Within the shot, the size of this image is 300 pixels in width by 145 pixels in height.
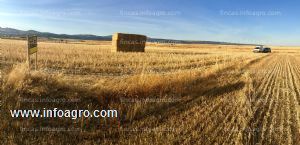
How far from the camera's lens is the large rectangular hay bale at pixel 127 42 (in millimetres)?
29375

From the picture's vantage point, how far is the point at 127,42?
30.5 meters

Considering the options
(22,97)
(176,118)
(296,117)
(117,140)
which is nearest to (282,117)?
(296,117)

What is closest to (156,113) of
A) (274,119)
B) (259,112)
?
(259,112)

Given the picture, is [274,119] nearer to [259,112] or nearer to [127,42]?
[259,112]

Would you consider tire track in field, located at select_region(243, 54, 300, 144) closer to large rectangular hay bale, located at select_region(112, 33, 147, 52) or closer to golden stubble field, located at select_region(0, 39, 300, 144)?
golden stubble field, located at select_region(0, 39, 300, 144)

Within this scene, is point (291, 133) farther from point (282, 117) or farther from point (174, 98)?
point (174, 98)

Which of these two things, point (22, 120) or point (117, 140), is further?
point (22, 120)

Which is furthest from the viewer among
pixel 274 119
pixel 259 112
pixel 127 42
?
pixel 127 42

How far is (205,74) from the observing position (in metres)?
12.0

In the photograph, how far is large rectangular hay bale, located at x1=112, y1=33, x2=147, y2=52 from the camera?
29375 millimetres

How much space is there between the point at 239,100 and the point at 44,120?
5110 millimetres

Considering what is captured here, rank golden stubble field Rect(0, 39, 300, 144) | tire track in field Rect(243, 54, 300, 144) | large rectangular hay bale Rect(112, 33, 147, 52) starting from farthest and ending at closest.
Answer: large rectangular hay bale Rect(112, 33, 147, 52) < tire track in field Rect(243, 54, 300, 144) < golden stubble field Rect(0, 39, 300, 144)

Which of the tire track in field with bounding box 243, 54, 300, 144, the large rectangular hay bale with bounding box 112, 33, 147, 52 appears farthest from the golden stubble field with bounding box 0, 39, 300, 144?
the large rectangular hay bale with bounding box 112, 33, 147, 52

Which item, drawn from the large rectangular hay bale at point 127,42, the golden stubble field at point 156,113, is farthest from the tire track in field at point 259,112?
the large rectangular hay bale at point 127,42
